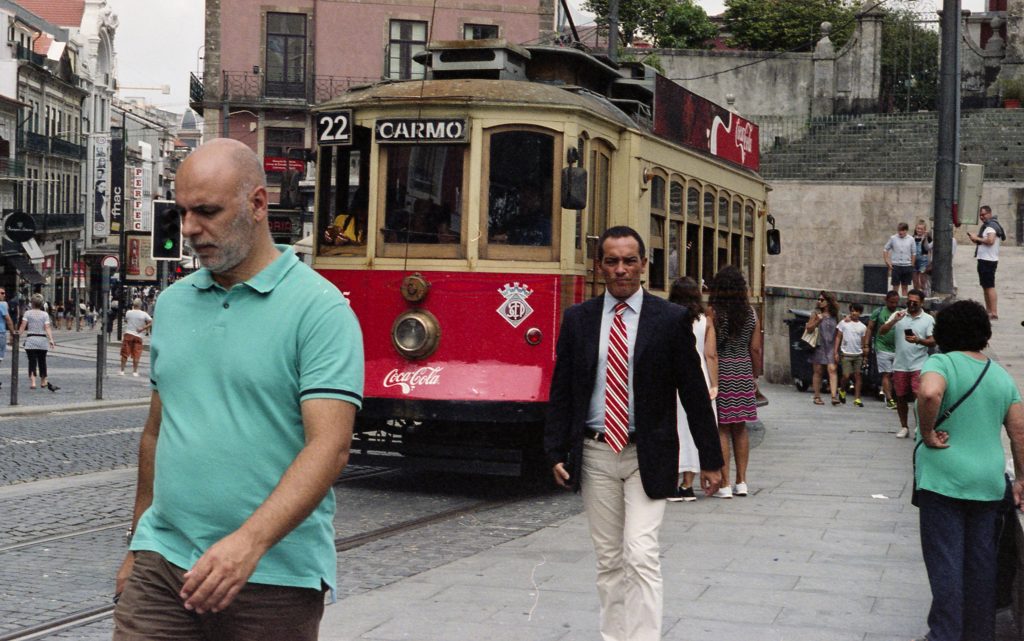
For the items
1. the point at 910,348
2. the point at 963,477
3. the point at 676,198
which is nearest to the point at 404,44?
the point at 910,348

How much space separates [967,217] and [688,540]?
11051 millimetres

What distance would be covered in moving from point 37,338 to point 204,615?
72.9 feet

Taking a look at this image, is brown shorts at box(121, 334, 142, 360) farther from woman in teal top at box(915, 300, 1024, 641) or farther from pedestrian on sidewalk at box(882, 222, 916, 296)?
woman in teal top at box(915, 300, 1024, 641)

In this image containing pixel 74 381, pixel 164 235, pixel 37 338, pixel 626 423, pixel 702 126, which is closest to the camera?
pixel 626 423

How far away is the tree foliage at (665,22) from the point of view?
194 feet

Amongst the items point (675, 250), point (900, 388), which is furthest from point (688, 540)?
point (900, 388)

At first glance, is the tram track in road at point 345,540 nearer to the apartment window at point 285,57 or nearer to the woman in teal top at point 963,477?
the woman in teal top at point 963,477

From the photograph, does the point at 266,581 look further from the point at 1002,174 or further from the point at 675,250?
the point at 1002,174

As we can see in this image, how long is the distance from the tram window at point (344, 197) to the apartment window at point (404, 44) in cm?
3261

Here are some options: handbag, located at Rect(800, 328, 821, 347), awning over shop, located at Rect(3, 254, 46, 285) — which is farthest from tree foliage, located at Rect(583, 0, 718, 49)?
handbag, located at Rect(800, 328, 821, 347)

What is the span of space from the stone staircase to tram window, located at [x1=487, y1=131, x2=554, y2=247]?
1138 inches

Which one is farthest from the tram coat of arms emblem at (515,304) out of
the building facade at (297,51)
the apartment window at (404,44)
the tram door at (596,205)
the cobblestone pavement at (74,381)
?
the apartment window at (404,44)

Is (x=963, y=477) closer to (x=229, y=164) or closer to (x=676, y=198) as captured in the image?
(x=229, y=164)

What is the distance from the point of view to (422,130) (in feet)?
37.8
